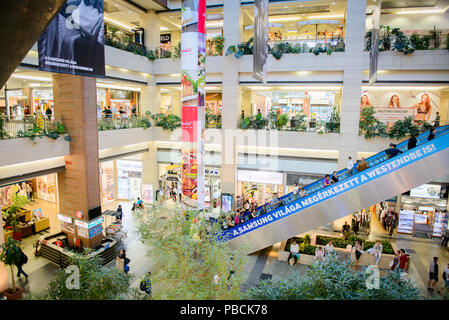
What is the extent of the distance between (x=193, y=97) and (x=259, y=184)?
735 cm

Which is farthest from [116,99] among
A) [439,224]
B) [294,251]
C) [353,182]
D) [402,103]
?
[439,224]

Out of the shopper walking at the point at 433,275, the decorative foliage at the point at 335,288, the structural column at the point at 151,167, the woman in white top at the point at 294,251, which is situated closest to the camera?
the decorative foliage at the point at 335,288

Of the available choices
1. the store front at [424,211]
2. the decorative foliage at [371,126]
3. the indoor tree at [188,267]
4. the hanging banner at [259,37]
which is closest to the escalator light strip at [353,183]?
the indoor tree at [188,267]

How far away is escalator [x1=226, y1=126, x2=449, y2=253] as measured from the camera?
10234mm

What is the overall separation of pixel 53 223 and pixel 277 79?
46.8 ft

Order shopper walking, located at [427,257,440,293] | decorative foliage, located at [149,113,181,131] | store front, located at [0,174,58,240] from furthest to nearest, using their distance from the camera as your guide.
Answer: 1. decorative foliage, located at [149,113,181,131]
2. store front, located at [0,174,58,240]
3. shopper walking, located at [427,257,440,293]

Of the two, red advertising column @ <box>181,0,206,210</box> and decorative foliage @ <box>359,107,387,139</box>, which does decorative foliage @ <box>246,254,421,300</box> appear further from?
decorative foliage @ <box>359,107,387,139</box>

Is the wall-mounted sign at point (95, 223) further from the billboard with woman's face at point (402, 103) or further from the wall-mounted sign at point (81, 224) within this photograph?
the billboard with woman's face at point (402, 103)

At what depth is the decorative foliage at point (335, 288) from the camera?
13.9 feet

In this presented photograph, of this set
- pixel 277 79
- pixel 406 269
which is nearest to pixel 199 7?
pixel 277 79

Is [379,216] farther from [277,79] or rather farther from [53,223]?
[53,223]

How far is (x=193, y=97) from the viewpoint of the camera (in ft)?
38.6

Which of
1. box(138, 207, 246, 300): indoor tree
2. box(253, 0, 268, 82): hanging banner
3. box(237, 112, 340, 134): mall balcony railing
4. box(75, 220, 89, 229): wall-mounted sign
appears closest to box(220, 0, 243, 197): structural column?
box(237, 112, 340, 134): mall balcony railing

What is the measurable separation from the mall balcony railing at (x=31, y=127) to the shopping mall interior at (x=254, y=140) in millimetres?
52
